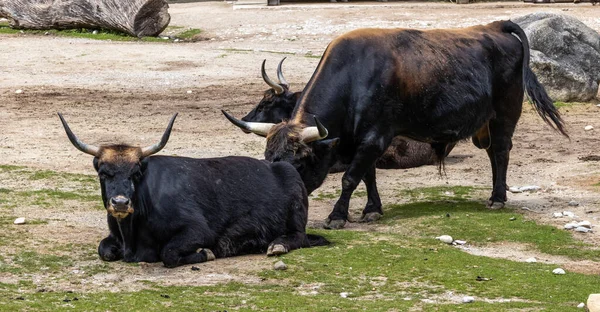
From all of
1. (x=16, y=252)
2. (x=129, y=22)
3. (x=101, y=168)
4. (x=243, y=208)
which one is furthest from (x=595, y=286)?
(x=129, y=22)

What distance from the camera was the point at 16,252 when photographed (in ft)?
32.6

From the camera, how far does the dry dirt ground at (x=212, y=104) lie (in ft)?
44.4

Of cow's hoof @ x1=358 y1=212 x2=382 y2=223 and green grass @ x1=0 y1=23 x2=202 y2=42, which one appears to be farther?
green grass @ x1=0 y1=23 x2=202 y2=42

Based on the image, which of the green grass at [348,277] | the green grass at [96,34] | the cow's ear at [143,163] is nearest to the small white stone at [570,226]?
the green grass at [348,277]

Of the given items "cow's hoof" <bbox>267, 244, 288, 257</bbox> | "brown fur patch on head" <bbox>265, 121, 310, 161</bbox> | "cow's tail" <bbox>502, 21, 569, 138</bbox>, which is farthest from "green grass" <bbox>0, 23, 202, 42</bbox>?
"cow's hoof" <bbox>267, 244, 288, 257</bbox>

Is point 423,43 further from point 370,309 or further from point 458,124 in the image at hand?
point 370,309

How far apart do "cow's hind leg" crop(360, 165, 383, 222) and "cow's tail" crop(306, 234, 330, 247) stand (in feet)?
6.11

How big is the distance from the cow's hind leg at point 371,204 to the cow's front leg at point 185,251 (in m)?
3.00

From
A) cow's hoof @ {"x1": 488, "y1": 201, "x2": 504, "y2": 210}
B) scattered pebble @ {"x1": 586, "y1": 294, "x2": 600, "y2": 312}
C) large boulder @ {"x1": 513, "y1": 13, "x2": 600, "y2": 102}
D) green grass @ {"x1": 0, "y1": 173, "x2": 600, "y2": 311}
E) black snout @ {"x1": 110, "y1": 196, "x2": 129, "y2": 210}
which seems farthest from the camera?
large boulder @ {"x1": 513, "y1": 13, "x2": 600, "y2": 102}

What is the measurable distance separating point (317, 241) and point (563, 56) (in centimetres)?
1013

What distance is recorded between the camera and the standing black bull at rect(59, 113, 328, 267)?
32.0 ft

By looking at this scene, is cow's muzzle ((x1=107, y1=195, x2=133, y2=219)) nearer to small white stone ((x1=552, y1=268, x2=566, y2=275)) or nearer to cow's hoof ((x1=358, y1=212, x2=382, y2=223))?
small white stone ((x1=552, y1=268, x2=566, y2=275))

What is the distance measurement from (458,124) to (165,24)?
14195 mm

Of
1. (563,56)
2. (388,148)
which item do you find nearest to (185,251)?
(388,148)
